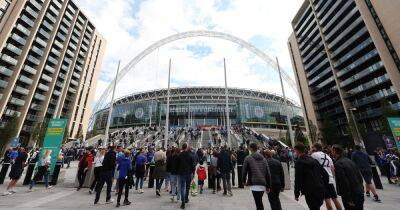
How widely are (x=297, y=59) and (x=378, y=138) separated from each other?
5290 cm

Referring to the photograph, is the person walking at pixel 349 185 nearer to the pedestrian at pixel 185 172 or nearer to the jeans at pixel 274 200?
the jeans at pixel 274 200

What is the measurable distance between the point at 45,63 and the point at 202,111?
46776 millimetres

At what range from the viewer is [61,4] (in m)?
Answer: 61.5

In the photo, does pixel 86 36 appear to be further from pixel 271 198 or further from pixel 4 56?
pixel 271 198

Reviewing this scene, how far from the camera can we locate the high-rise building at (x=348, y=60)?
38312mm

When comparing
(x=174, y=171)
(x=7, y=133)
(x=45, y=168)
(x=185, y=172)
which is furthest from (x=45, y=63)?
(x=185, y=172)

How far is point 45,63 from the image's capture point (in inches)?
2184

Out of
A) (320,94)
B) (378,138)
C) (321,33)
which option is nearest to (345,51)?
(321,33)

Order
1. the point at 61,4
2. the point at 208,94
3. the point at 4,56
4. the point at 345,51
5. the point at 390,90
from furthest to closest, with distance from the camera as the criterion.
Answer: the point at 208,94 → the point at 61,4 → the point at 345,51 → the point at 4,56 → the point at 390,90

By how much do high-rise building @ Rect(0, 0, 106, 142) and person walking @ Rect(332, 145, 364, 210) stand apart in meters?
40.4

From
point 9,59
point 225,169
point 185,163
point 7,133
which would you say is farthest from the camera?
point 9,59

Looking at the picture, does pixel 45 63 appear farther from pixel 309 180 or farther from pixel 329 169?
pixel 309 180

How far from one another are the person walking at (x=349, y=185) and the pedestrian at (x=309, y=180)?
620 millimetres

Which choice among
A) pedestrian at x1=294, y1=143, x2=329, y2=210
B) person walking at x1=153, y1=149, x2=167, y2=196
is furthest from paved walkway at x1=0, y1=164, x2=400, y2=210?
pedestrian at x1=294, y1=143, x2=329, y2=210
